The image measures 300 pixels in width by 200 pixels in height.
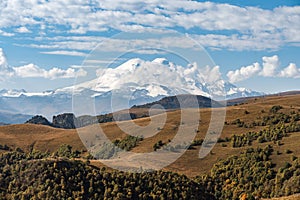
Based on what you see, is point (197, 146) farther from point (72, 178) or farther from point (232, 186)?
point (72, 178)

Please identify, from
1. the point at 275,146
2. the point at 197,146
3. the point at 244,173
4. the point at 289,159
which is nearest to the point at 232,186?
the point at 244,173

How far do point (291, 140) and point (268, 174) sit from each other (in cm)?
3404

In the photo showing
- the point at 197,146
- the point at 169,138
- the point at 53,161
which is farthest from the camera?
the point at 169,138

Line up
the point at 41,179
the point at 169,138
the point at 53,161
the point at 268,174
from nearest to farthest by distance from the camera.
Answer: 1. the point at 41,179
2. the point at 53,161
3. the point at 268,174
4. the point at 169,138

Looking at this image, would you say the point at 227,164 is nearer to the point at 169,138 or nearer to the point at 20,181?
the point at 169,138

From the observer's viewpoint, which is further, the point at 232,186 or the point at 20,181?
the point at 232,186

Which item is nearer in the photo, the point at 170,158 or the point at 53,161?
the point at 53,161

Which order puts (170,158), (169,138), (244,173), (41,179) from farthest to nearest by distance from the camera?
(169,138) < (170,158) < (244,173) < (41,179)

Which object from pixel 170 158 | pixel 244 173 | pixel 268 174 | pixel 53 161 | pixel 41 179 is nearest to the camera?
pixel 41 179

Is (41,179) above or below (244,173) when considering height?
above

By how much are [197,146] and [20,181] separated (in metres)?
99.1

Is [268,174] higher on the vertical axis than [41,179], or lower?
lower

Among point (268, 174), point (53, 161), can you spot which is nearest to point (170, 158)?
point (268, 174)

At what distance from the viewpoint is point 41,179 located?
8925 cm
